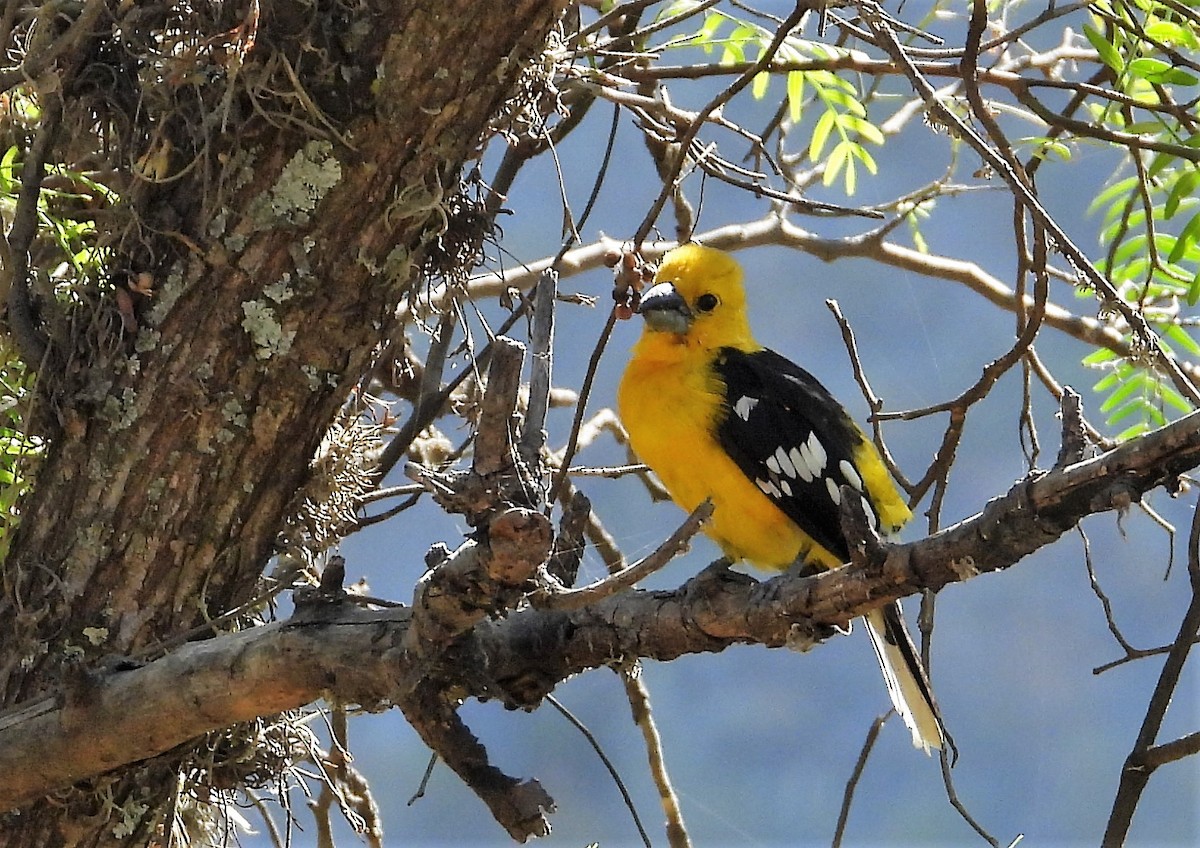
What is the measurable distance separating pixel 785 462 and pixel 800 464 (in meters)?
0.03

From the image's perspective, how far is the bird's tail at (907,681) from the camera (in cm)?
195

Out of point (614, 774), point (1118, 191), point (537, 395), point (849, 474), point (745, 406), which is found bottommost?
point (614, 774)

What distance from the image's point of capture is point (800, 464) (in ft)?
6.65

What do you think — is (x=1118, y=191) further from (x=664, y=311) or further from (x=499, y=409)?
(x=499, y=409)

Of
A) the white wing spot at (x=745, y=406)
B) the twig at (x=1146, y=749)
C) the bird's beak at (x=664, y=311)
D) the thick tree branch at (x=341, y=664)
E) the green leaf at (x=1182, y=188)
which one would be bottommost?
the twig at (x=1146, y=749)

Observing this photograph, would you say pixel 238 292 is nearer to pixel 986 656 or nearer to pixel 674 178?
pixel 674 178

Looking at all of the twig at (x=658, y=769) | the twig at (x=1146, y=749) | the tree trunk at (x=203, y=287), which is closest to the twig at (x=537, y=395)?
the tree trunk at (x=203, y=287)

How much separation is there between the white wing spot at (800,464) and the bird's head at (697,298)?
31cm

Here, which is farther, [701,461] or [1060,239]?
[701,461]

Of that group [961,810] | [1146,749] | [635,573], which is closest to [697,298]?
[961,810]

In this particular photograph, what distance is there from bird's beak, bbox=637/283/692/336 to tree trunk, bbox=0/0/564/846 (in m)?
0.61

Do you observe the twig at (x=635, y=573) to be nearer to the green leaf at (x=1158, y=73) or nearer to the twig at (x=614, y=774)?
the twig at (x=614, y=774)

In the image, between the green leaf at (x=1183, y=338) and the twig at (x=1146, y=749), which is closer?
the twig at (x=1146, y=749)

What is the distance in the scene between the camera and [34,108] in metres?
1.91
